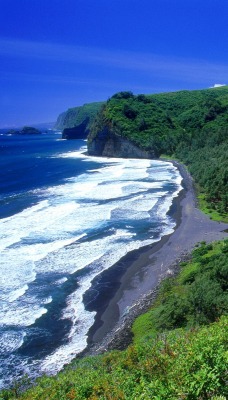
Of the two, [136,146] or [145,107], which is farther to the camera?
[145,107]

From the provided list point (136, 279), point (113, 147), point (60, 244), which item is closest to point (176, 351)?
point (136, 279)

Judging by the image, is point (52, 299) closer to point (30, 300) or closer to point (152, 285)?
point (30, 300)

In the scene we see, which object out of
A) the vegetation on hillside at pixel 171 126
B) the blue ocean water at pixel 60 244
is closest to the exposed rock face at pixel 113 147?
the vegetation on hillside at pixel 171 126

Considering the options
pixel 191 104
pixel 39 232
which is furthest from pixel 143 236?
pixel 191 104

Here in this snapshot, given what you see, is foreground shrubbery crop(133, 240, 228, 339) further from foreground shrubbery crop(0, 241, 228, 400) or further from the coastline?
the coastline

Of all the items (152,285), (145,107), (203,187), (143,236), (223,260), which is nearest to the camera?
(223,260)

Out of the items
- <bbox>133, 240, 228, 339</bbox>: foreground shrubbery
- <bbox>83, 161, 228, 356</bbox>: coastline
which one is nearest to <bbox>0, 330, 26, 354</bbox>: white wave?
<bbox>83, 161, 228, 356</bbox>: coastline

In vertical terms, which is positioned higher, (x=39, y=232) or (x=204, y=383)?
(x=204, y=383)
